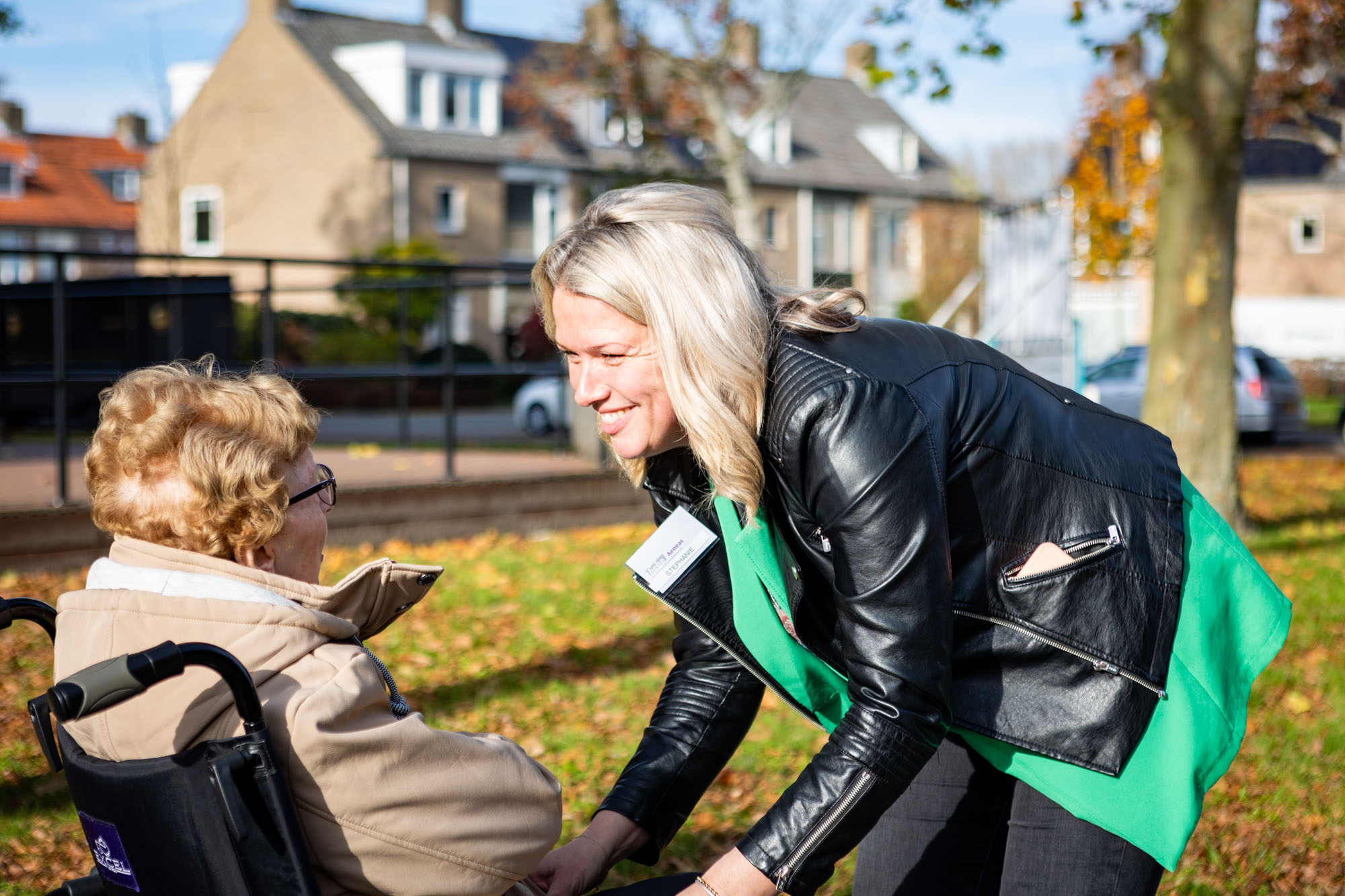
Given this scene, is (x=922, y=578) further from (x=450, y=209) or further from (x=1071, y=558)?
(x=450, y=209)

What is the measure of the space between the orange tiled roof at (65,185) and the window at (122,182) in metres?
0.22

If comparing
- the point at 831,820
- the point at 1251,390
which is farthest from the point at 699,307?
the point at 1251,390

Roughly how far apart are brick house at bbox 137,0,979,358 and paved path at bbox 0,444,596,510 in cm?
1943

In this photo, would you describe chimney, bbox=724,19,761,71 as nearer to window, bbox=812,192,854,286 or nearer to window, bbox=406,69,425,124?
window, bbox=406,69,425,124

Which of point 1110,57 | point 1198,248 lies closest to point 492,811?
point 1198,248

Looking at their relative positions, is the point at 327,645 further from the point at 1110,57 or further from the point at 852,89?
the point at 852,89

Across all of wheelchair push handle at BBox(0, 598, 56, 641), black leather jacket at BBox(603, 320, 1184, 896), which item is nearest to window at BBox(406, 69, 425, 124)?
wheelchair push handle at BBox(0, 598, 56, 641)

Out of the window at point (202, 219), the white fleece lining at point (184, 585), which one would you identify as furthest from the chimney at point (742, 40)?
the white fleece lining at point (184, 585)

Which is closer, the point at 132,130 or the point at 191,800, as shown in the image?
the point at 191,800

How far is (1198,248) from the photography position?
845 centimetres

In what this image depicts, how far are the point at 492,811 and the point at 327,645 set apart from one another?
0.33m

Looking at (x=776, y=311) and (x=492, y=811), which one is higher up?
(x=776, y=311)

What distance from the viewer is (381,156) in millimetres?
32156

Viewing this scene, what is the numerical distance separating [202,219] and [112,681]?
37.3 m
